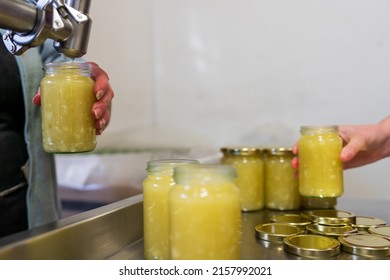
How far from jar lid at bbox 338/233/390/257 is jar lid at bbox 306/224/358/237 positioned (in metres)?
0.03

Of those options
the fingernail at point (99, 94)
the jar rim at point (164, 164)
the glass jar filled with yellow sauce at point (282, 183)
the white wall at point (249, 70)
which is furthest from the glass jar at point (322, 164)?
the white wall at point (249, 70)

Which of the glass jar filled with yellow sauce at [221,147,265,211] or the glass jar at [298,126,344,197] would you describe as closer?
the glass jar at [298,126,344,197]

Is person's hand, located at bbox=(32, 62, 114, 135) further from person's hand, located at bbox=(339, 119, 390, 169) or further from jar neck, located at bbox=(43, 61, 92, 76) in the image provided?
person's hand, located at bbox=(339, 119, 390, 169)

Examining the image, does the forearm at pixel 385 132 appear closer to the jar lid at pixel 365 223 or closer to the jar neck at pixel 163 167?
the jar lid at pixel 365 223

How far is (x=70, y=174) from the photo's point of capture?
4.87 feet

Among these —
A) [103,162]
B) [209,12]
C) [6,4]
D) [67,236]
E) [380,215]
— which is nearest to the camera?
[6,4]

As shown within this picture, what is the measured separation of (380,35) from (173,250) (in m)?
1.16

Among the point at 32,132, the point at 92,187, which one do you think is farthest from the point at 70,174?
the point at 32,132

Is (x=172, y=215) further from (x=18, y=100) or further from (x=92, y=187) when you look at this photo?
(x=92, y=187)

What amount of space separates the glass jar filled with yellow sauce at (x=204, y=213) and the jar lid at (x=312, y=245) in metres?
0.18

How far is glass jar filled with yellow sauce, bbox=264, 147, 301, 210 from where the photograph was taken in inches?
38.1

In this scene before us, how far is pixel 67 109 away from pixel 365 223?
59 cm

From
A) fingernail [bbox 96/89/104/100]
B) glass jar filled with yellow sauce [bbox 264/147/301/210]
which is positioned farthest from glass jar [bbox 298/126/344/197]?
fingernail [bbox 96/89/104/100]

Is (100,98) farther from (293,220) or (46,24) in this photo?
(293,220)
